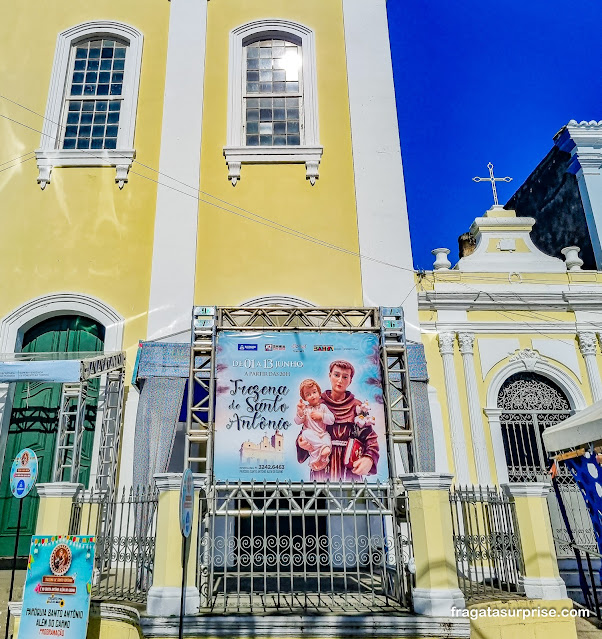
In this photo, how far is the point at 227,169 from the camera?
30.4ft

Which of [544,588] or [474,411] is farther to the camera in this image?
[474,411]

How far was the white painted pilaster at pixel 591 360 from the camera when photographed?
9016 mm

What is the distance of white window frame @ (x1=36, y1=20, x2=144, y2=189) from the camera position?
911 centimetres

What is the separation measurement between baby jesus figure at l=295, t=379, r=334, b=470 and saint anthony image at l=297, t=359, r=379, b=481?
0.14 ft

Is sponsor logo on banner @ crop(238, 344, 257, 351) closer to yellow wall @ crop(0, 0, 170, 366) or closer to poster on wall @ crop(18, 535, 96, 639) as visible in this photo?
yellow wall @ crop(0, 0, 170, 366)

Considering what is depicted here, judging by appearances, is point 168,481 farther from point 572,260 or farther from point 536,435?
point 572,260

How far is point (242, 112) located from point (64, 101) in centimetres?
311

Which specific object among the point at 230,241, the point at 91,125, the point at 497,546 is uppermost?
the point at 91,125

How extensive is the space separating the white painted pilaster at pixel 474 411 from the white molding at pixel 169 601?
5.09 metres

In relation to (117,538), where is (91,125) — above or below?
above

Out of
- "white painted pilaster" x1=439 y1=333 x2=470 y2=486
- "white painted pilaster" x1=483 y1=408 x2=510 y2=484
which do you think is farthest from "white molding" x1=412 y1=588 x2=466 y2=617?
"white painted pilaster" x1=483 y1=408 x2=510 y2=484

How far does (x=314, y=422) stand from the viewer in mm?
6902

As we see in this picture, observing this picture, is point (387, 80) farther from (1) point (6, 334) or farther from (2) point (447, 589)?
(2) point (447, 589)

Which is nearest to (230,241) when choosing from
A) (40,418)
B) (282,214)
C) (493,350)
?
(282,214)
